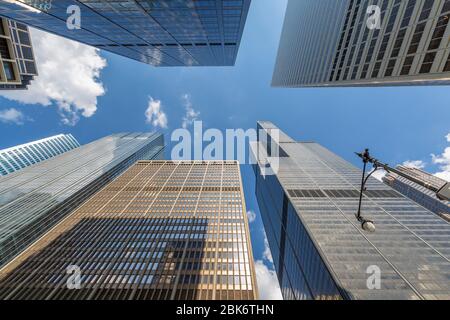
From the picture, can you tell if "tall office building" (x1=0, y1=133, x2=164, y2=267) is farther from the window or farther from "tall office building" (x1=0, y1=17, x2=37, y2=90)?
the window

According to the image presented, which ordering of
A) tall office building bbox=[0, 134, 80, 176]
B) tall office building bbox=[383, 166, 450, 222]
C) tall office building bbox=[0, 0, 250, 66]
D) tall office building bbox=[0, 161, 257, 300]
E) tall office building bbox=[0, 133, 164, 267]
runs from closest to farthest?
tall office building bbox=[0, 0, 250, 66] < tall office building bbox=[0, 161, 257, 300] < tall office building bbox=[0, 133, 164, 267] < tall office building bbox=[0, 134, 80, 176] < tall office building bbox=[383, 166, 450, 222]

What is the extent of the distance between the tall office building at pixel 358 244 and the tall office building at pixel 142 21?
45.0 m

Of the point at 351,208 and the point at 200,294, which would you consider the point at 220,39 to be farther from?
the point at 351,208

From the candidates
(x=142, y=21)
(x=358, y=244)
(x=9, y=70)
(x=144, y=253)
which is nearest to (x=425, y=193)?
(x=358, y=244)

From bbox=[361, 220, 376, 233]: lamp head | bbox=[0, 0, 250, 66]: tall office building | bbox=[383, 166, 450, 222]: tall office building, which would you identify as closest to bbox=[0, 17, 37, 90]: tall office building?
bbox=[0, 0, 250, 66]: tall office building

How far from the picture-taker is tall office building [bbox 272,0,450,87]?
86.3 ft

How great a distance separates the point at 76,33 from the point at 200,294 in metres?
63.3

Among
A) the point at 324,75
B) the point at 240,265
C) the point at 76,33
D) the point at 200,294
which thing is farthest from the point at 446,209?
the point at 76,33

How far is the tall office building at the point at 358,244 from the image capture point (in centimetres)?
4438

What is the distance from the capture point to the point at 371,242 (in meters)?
55.2

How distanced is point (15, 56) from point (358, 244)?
307ft

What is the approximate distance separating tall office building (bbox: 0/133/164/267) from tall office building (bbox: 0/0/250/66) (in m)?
77.8

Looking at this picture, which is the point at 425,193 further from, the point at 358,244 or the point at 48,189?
the point at 48,189
